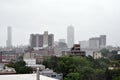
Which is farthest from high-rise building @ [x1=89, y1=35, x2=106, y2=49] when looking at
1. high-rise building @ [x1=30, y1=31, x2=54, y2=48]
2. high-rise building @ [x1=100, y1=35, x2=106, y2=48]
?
high-rise building @ [x1=30, y1=31, x2=54, y2=48]

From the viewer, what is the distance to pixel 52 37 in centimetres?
7631

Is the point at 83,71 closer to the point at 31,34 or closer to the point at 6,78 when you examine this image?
the point at 6,78

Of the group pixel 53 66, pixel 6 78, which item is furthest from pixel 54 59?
Answer: pixel 6 78

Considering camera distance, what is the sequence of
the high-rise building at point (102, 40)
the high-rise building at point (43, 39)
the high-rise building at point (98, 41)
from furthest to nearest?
the high-rise building at point (98, 41), the high-rise building at point (102, 40), the high-rise building at point (43, 39)

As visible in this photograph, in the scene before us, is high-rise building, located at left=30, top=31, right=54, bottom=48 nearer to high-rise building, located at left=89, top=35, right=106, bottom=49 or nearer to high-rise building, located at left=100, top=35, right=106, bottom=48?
high-rise building, located at left=89, top=35, right=106, bottom=49

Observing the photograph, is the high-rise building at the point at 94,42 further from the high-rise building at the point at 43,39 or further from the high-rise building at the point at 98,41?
the high-rise building at the point at 43,39

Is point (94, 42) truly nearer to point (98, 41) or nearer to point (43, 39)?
point (98, 41)

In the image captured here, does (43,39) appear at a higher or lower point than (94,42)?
lower

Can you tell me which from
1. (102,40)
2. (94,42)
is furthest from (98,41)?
A: (94,42)

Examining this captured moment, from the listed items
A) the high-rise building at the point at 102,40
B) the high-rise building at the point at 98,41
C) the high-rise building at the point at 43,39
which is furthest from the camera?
the high-rise building at the point at 98,41

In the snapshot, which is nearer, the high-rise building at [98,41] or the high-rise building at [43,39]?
the high-rise building at [43,39]

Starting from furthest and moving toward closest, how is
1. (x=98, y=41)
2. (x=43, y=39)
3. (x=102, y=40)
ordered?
(x=102, y=40)
(x=98, y=41)
(x=43, y=39)

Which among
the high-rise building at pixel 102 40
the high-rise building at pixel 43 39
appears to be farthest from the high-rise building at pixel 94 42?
the high-rise building at pixel 43 39

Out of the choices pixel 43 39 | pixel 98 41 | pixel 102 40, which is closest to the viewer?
pixel 43 39
